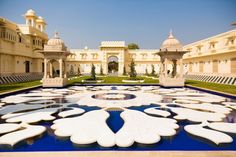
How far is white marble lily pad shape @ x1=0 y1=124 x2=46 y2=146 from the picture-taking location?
193 inches

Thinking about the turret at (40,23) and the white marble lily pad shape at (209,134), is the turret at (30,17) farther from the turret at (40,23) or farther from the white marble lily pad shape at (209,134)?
the white marble lily pad shape at (209,134)

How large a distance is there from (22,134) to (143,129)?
3435mm

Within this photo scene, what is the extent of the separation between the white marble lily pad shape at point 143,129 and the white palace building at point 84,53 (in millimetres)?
13324

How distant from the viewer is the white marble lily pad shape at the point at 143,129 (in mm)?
4979

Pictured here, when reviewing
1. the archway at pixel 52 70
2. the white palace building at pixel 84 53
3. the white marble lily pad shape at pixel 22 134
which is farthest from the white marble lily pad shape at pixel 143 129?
the archway at pixel 52 70

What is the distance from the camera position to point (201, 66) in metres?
33.2

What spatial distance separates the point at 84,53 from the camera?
161ft

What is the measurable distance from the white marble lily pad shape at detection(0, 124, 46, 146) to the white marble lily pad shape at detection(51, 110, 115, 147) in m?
0.47

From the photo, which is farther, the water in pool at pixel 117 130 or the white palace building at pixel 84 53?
the white palace building at pixel 84 53

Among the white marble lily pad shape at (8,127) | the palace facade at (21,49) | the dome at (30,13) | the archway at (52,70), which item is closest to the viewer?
the white marble lily pad shape at (8,127)

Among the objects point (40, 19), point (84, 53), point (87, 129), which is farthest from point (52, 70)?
point (84, 53)

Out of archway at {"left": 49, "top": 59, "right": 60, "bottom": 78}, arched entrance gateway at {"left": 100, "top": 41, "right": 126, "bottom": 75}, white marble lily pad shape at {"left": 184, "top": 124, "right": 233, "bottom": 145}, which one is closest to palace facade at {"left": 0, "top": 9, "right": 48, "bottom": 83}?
archway at {"left": 49, "top": 59, "right": 60, "bottom": 78}

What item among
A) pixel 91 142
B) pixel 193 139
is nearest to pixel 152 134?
pixel 193 139

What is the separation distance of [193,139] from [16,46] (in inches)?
1013
